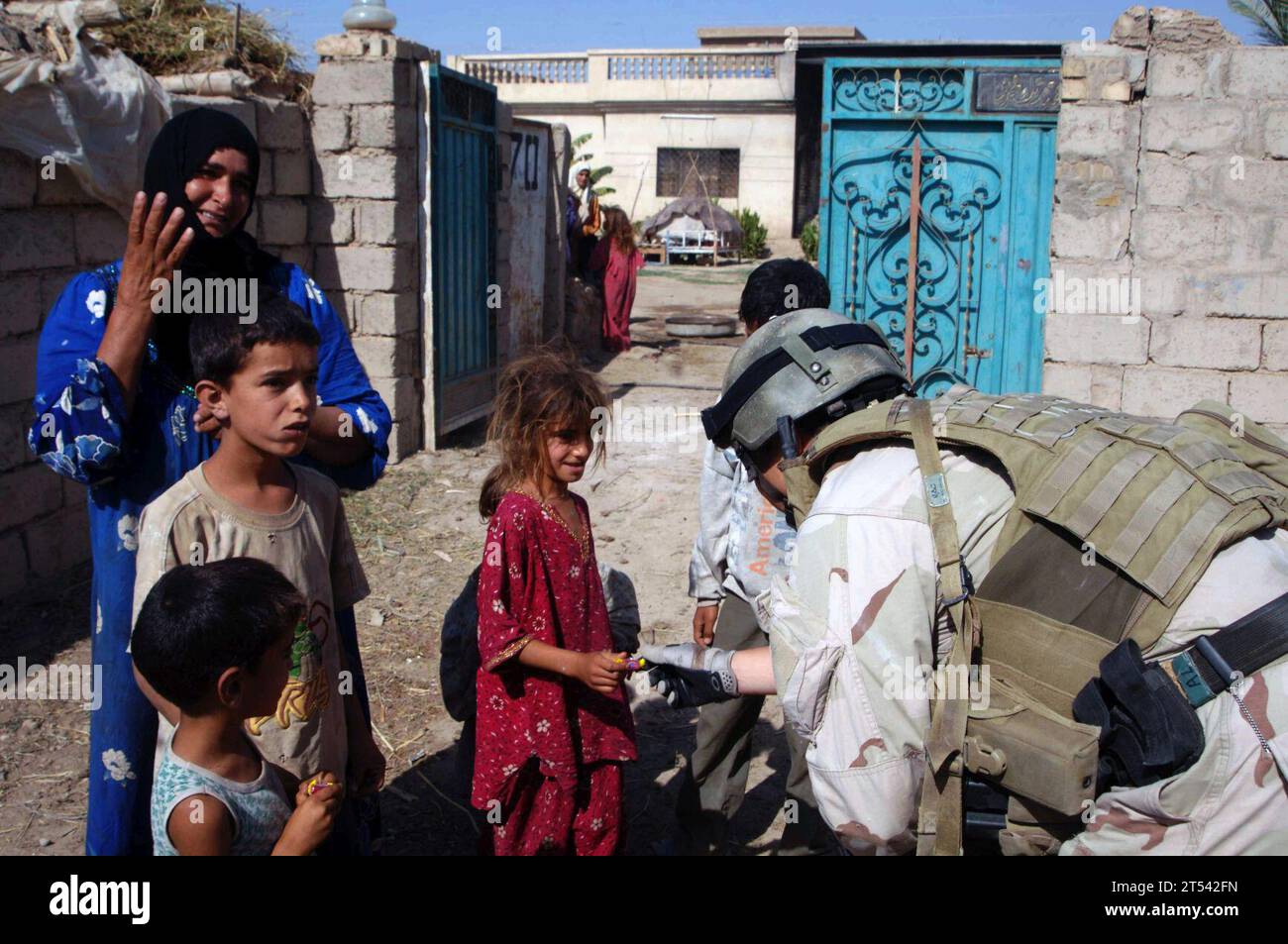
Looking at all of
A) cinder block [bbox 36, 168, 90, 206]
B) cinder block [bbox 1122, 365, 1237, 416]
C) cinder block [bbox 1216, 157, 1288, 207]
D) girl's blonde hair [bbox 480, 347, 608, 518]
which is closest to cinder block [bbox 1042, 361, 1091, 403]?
cinder block [bbox 1122, 365, 1237, 416]

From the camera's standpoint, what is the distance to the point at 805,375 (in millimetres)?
1857

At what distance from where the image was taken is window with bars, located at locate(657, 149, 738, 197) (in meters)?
27.9

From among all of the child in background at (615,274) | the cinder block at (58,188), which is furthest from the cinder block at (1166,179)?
the child in background at (615,274)

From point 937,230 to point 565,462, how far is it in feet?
14.9

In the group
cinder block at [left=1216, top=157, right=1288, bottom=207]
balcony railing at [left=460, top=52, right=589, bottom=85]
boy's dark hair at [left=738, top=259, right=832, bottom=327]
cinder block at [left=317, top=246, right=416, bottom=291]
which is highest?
balcony railing at [left=460, top=52, right=589, bottom=85]

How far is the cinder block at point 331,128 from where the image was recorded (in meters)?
7.23

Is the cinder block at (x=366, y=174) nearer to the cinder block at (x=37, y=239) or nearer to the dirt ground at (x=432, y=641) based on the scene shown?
the dirt ground at (x=432, y=641)

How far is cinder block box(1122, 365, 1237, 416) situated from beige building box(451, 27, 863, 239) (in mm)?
22138

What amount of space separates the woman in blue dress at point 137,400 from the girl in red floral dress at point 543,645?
1.17 feet

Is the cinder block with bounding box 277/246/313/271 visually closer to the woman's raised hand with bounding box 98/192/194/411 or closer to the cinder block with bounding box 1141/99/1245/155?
the woman's raised hand with bounding box 98/192/194/411

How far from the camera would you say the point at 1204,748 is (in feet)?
5.16
